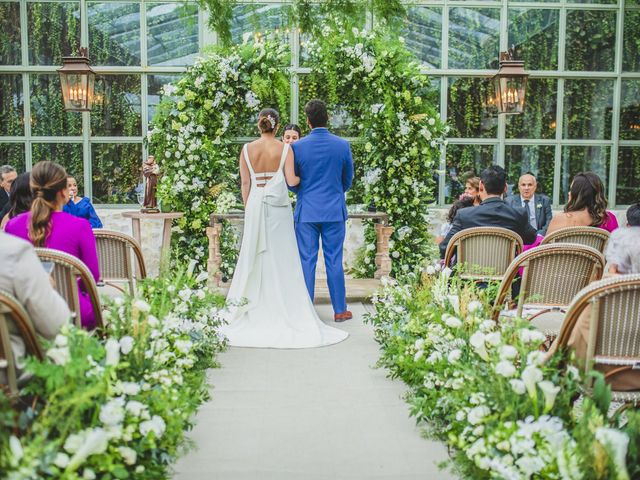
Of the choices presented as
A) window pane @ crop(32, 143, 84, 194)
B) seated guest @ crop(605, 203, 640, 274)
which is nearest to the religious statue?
window pane @ crop(32, 143, 84, 194)

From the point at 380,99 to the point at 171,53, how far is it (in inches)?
108

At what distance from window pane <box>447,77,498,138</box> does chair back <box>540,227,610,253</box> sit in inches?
191

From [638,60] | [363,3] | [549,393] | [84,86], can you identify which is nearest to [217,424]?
[549,393]

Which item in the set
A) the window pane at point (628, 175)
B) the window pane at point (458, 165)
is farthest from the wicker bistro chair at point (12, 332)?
the window pane at point (628, 175)

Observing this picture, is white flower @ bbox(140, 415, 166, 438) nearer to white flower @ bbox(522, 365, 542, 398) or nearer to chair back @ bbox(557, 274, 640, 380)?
white flower @ bbox(522, 365, 542, 398)

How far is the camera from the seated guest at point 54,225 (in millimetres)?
3344

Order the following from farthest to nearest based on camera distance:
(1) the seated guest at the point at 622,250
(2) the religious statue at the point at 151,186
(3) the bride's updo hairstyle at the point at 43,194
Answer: (2) the religious statue at the point at 151,186, (3) the bride's updo hairstyle at the point at 43,194, (1) the seated guest at the point at 622,250

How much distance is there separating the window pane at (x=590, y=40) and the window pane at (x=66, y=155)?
20.4 feet

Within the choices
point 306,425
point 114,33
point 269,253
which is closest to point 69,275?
point 306,425

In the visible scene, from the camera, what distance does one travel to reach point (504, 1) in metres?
9.10

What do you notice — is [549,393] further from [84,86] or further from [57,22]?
[57,22]

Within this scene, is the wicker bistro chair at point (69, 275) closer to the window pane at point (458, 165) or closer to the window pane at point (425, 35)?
the window pane at point (458, 165)

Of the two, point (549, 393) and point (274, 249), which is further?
point (274, 249)

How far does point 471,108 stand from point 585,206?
4496mm
